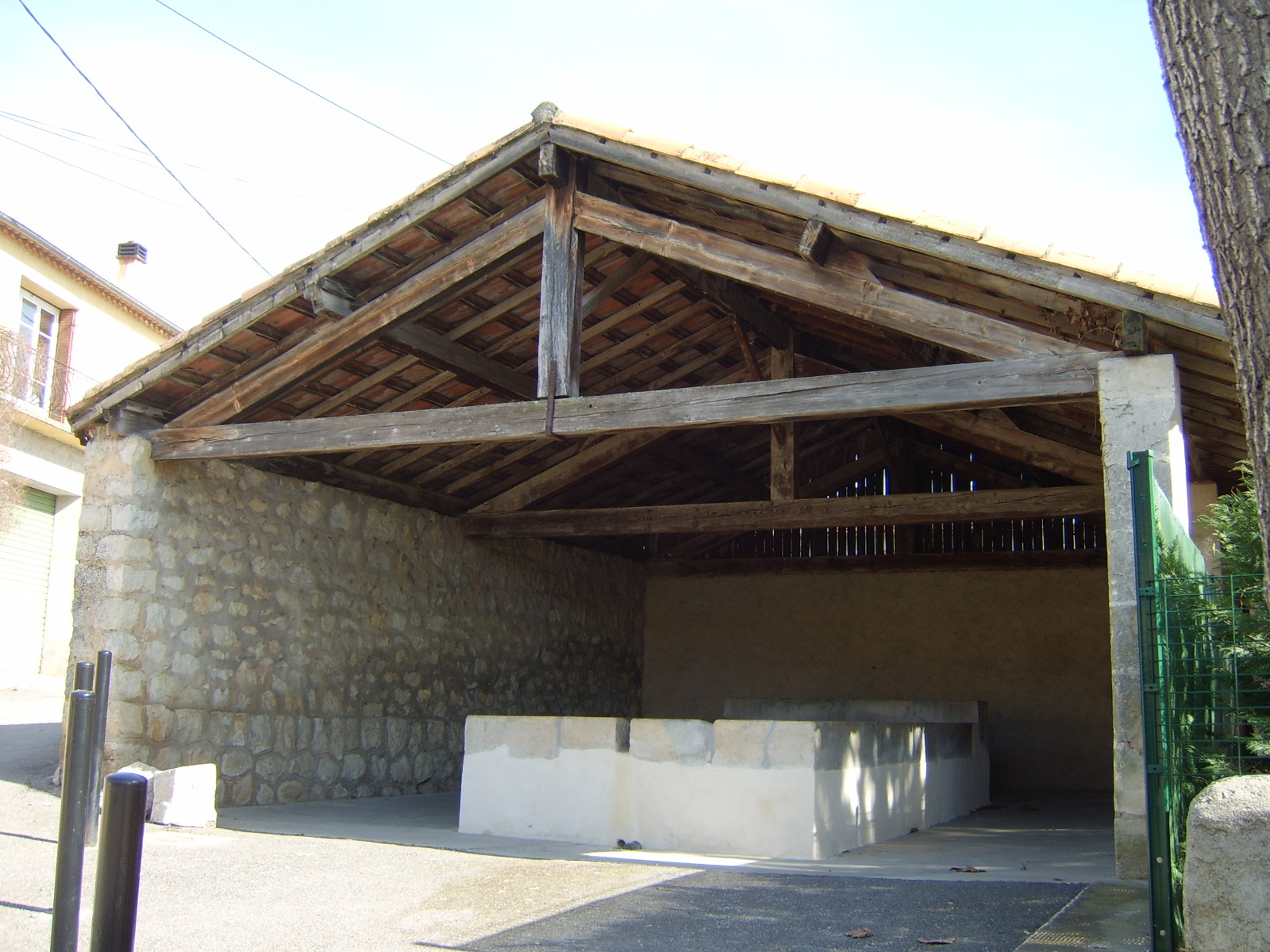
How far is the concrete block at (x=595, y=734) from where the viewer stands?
6156 millimetres

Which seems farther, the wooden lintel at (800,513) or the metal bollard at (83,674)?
the wooden lintel at (800,513)

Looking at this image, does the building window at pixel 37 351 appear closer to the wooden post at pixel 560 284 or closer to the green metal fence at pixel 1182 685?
the wooden post at pixel 560 284

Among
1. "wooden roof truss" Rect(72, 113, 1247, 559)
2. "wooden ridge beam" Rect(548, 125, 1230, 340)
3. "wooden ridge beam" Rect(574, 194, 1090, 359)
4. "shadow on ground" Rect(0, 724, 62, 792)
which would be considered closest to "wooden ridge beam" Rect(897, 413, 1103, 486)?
"wooden roof truss" Rect(72, 113, 1247, 559)

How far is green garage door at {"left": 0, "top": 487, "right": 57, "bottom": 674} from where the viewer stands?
50.6 feet

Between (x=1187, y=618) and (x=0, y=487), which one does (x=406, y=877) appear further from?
(x=0, y=487)

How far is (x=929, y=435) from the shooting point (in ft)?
38.7

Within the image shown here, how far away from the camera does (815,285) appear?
19.2 ft

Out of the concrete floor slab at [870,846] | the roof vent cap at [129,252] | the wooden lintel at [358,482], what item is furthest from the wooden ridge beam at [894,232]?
the roof vent cap at [129,252]

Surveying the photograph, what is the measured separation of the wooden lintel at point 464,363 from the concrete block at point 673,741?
2804 millimetres

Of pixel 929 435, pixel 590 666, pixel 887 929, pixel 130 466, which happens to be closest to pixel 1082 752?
pixel 929 435

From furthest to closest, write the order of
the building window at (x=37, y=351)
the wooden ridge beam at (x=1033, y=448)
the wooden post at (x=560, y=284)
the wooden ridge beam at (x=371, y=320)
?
the building window at (x=37, y=351), the wooden ridge beam at (x=1033, y=448), the wooden ridge beam at (x=371, y=320), the wooden post at (x=560, y=284)

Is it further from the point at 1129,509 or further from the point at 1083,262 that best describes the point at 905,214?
the point at 1129,509

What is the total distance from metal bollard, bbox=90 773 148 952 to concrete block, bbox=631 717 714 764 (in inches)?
163

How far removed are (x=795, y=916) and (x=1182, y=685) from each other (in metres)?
1.66
